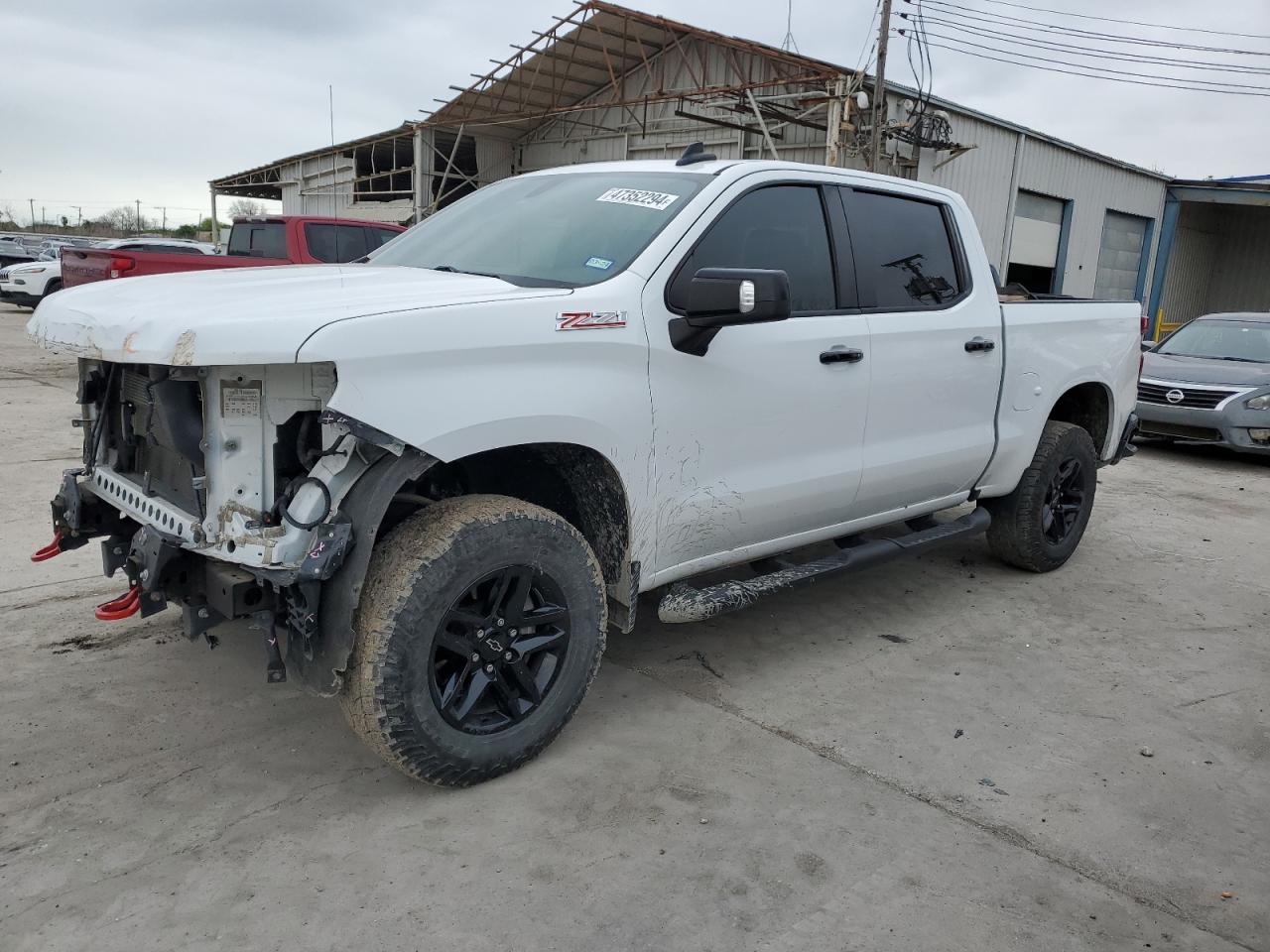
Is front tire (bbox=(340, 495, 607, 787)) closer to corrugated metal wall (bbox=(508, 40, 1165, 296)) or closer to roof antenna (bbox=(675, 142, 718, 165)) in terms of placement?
roof antenna (bbox=(675, 142, 718, 165))

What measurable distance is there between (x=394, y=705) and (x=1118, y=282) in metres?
24.9

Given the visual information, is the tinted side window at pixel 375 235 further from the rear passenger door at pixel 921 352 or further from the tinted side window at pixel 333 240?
the rear passenger door at pixel 921 352

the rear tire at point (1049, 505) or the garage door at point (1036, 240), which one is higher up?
the garage door at point (1036, 240)

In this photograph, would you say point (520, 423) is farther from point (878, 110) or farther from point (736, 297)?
point (878, 110)

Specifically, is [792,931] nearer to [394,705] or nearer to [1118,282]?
[394,705]

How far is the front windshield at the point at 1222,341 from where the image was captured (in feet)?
34.3

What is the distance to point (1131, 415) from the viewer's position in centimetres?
594

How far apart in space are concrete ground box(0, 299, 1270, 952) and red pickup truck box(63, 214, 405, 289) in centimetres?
598

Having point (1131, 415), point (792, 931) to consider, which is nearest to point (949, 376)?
point (1131, 415)

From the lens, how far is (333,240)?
36.1 feet

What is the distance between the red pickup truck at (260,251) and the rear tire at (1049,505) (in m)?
7.04

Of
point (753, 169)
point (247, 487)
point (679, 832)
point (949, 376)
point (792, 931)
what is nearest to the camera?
point (792, 931)

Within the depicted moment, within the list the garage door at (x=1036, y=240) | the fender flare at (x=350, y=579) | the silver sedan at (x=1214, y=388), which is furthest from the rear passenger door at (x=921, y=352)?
the garage door at (x=1036, y=240)

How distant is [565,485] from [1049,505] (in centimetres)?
322
